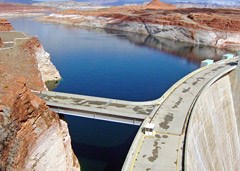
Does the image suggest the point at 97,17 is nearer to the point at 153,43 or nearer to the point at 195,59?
the point at 153,43

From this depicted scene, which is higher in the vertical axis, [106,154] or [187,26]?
[187,26]

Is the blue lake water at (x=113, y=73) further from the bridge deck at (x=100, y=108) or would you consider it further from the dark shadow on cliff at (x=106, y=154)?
the bridge deck at (x=100, y=108)

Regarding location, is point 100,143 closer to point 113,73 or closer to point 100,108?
point 100,108

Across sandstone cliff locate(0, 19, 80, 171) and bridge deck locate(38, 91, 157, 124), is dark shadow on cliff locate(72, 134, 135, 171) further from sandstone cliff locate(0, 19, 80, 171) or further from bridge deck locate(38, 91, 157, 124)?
bridge deck locate(38, 91, 157, 124)

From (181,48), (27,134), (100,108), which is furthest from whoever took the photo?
(181,48)

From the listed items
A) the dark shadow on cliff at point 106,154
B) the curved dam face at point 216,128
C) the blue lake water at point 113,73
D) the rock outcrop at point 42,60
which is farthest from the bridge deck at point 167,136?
the rock outcrop at point 42,60

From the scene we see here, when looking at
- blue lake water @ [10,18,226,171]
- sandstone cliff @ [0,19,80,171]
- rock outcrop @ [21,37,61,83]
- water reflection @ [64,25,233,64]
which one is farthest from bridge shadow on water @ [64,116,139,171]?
water reflection @ [64,25,233,64]

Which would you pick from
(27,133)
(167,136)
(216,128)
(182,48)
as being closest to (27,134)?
(27,133)

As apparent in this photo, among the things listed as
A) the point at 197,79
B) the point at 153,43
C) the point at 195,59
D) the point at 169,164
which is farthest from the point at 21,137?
the point at 153,43
